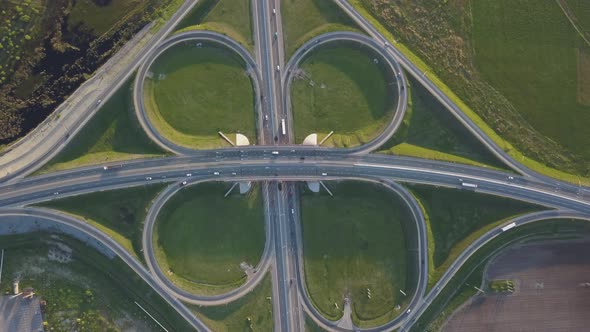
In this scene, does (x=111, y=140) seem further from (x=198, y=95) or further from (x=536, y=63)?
(x=536, y=63)

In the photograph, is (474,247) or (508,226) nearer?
(508,226)

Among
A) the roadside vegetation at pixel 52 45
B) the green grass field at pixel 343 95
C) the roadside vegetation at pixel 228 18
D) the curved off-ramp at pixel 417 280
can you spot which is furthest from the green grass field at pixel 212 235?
the roadside vegetation at pixel 52 45

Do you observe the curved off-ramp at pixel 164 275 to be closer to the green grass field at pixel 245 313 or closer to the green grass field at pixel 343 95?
the green grass field at pixel 245 313

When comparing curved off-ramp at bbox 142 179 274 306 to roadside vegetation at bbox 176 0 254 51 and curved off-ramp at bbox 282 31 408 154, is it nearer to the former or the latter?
curved off-ramp at bbox 282 31 408 154

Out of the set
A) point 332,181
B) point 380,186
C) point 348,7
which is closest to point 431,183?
point 380,186

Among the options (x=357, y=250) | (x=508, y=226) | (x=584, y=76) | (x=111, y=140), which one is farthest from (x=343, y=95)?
(x=584, y=76)
